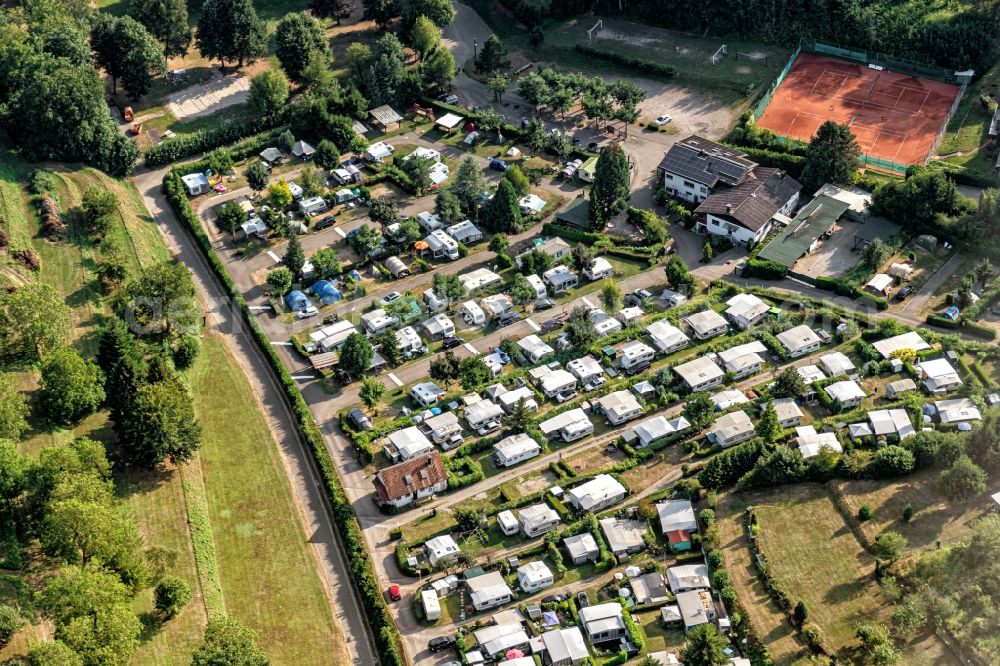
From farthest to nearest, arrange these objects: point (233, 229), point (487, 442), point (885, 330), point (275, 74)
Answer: point (275, 74), point (233, 229), point (885, 330), point (487, 442)

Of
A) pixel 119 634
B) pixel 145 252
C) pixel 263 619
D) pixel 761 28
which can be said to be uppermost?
pixel 761 28

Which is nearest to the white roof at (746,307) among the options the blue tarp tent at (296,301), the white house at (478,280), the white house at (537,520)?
the white house at (478,280)

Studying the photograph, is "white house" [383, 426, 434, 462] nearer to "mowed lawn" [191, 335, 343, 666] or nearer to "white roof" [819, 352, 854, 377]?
"mowed lawn" [191, 335, 343, 666]

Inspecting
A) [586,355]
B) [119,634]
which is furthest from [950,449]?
[119,634]

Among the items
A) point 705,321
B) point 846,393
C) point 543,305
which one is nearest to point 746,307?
point 705,321

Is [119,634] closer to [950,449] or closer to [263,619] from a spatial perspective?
[263,619]

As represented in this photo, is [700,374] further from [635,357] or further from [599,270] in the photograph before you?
[599,270]

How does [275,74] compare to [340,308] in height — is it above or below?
above
